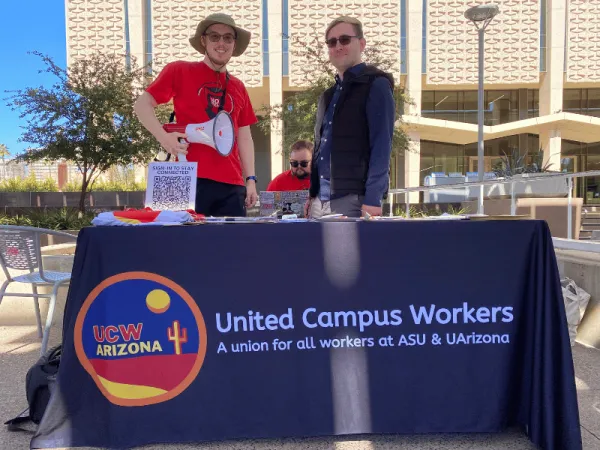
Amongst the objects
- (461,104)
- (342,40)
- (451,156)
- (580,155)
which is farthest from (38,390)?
(580,155)

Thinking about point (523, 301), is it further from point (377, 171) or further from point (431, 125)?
point (431, 125)

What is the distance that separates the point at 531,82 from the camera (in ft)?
63.3

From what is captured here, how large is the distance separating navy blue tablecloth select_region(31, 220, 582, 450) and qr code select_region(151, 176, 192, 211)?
29 cm

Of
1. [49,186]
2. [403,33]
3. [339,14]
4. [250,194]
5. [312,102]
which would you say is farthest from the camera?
[403,33]

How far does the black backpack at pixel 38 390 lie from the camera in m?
2.00

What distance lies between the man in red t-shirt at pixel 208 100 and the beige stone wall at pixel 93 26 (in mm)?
18164

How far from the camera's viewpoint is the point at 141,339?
1.77 meters

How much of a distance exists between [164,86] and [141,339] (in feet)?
4.76

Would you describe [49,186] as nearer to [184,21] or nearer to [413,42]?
[184,21]

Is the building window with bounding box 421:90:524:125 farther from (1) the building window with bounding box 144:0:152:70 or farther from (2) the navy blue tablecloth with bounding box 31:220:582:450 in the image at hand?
(2) the navy blue tablecloth with bounding box 31:220:582:450

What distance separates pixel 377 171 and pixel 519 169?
13018mm

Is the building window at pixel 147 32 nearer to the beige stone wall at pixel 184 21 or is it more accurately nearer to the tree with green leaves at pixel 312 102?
the beige stone wall at pixel 184 21

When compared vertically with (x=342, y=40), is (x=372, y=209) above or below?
below

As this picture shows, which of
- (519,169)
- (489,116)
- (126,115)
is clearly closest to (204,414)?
(126,115)
